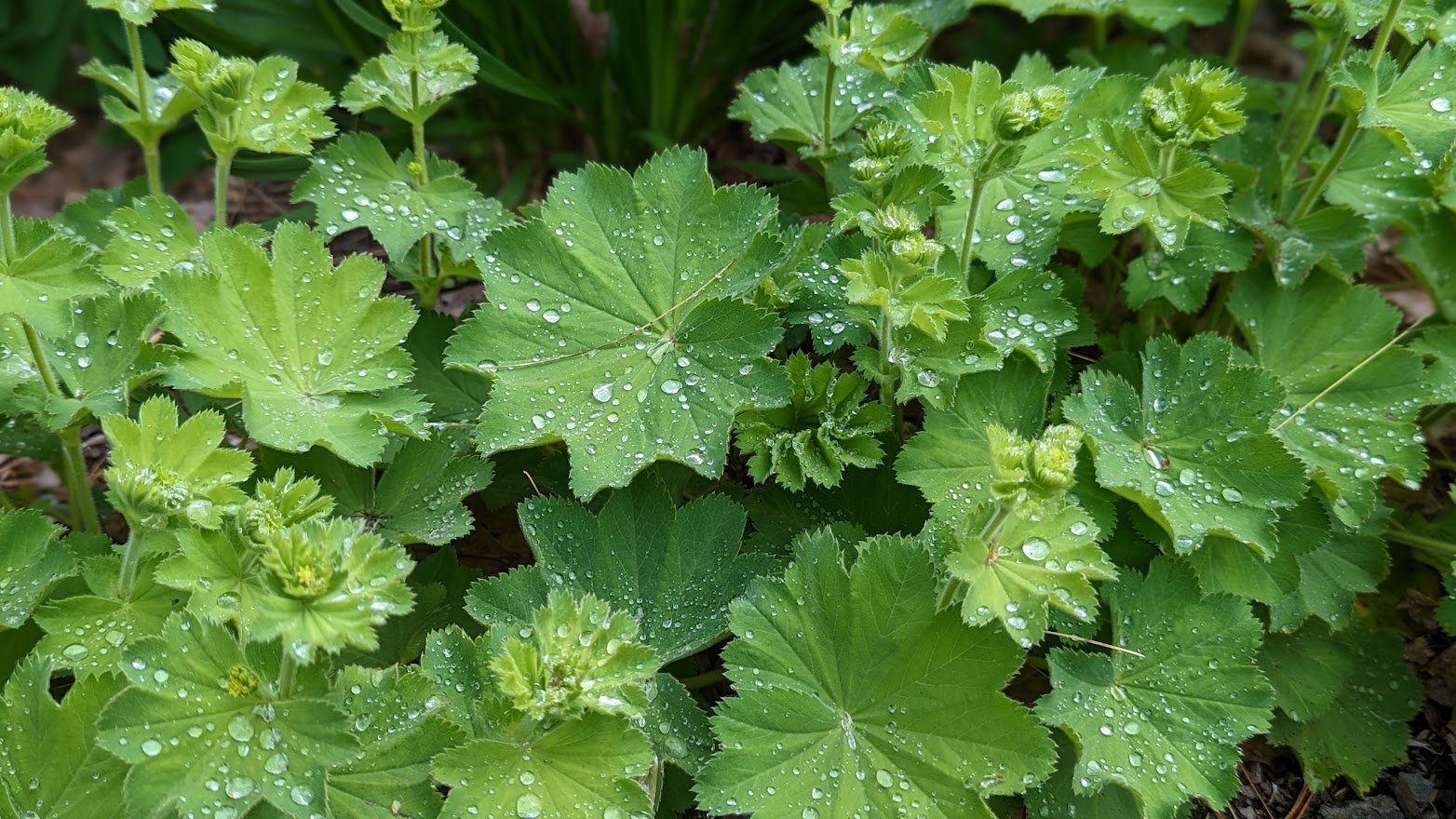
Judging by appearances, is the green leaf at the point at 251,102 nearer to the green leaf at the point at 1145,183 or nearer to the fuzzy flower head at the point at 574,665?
the fuzzy flower head at the point at 574,665

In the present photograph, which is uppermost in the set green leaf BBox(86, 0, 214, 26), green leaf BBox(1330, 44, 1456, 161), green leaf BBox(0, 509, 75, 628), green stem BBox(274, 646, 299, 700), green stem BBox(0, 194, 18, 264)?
green leaf BBox(86, 0, 214, 26)

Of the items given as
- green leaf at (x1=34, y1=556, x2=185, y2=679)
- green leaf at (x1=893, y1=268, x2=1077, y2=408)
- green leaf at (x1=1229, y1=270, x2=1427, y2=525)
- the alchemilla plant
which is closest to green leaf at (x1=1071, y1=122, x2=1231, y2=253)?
the alchemilla plant

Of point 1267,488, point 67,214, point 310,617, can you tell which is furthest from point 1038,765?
point 67,214

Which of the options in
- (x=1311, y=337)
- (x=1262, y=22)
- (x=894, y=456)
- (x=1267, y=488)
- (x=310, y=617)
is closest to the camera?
(x=310, y=617)

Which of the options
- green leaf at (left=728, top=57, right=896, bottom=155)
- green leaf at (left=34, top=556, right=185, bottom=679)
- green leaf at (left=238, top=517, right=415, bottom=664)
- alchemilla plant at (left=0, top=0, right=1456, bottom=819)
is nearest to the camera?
green leaf at (left=238, top=517, right=415, bottom=664)

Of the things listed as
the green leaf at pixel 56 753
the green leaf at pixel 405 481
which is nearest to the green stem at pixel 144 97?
the green leaf at pixel 405 481

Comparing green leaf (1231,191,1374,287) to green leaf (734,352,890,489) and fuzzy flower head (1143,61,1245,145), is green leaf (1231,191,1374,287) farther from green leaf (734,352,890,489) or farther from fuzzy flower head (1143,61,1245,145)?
green leaf (734,352,890,489)

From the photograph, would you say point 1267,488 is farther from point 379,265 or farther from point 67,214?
point 67,214
